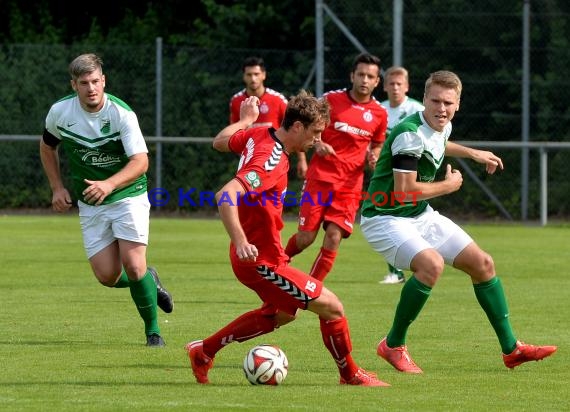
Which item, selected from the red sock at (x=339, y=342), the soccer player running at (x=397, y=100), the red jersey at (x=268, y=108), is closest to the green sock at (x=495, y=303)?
the red sock at (x=339, y=342)

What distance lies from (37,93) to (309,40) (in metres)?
5.22

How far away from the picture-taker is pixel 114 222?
29.3 ft

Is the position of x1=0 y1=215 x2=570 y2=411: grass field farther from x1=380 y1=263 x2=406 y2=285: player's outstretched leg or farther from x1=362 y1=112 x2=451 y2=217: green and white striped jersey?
x1=362 y1=112 x2=451 y2=217: green and white striped jersey

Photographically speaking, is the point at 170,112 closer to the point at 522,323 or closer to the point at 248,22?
the point at 248,22

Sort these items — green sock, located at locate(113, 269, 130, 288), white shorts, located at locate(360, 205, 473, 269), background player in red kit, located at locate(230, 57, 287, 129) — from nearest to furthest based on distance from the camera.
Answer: white shorts, located at locate(360, 205, 473, 269)
green sock, located at locate(113, 269, 130, 288)
background player in red kit, located at locate(230, 57, 287, 129)

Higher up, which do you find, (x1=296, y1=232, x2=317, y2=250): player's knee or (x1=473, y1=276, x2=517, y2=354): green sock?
(x1=473, y1=276, x2=517, y2=354): green sock

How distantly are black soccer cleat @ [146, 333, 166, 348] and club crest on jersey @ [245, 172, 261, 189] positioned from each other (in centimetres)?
225

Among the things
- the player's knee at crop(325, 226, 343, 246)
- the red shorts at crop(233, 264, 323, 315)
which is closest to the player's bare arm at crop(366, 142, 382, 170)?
the player's knee at crop(325, 226, 343, 246)

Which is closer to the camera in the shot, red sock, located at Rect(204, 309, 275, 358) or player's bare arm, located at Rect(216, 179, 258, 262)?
player's bare arm, located at Rect(216, 179, 258, 262)

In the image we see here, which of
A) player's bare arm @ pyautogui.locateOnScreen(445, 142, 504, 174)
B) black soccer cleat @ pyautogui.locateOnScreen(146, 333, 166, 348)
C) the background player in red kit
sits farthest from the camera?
the background player in red kit

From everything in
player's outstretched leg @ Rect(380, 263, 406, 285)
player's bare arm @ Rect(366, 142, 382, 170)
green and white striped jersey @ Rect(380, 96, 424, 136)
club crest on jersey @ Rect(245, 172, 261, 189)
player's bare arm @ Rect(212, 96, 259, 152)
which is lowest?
player's outstretched leg @ Rect(380, 263, 406, 285)

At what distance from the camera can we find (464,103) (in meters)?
21.5

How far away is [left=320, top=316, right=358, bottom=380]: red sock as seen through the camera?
7141mm

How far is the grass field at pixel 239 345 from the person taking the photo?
22.3 feet
